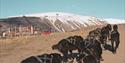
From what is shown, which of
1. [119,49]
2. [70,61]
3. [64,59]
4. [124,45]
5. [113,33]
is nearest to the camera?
[64,59]

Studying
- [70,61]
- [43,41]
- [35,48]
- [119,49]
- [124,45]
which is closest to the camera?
[70,61]

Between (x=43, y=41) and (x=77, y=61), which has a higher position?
(x=77, y=61)

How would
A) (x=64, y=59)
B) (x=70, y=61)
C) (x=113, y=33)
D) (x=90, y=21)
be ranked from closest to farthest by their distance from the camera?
(x=64, y=59)
(x=70, y=61)
(x=113, y=33)
(x=90, y=21)

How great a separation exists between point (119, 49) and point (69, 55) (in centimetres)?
909

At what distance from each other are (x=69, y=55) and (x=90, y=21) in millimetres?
114772

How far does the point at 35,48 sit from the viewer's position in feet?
85.6

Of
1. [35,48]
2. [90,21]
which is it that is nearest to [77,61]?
[35,48]

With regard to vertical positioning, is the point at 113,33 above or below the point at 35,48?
above

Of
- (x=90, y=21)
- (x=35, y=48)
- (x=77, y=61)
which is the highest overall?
(x=77, y=61)

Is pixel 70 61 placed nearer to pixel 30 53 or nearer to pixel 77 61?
pixel 77 61

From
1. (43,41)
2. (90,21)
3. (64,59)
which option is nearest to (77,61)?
(64,59)

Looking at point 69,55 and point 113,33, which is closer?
point 69,55

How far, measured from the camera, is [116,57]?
20359 mm

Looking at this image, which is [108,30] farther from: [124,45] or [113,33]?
[124,45]
